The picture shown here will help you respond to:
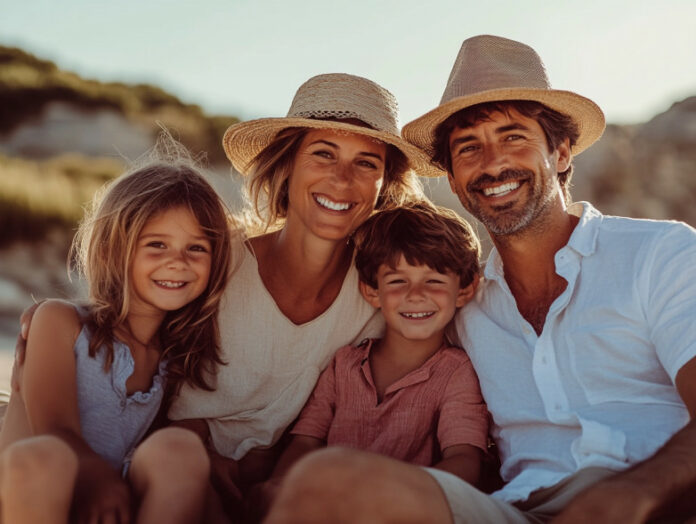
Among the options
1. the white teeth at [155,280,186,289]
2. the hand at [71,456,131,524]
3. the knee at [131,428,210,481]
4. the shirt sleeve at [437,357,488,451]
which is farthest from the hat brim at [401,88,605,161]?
the hand at [71,456,131,524]

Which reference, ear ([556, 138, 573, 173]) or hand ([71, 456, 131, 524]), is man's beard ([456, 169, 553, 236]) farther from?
hand ([71, 456, 131, 524])

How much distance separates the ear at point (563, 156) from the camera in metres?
3.80

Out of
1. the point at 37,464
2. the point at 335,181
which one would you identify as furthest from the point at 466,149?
the point at 37,464

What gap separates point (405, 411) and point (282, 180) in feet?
4.82

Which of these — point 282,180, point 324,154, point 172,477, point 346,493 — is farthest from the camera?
point 282,180

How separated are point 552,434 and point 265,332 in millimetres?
1416

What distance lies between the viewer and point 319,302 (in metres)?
3.94

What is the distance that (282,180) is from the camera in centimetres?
423

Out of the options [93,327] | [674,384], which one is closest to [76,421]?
[93,327]

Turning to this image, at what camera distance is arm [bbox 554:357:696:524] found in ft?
7.13

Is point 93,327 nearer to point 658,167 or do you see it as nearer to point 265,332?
point 265,332

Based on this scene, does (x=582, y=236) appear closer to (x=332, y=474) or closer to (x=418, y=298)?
(x=418, y=298)

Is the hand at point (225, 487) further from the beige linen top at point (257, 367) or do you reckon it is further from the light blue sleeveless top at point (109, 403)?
the light blue sleeveless top at point (109, 403)

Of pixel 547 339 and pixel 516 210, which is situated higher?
pixel 516 210
